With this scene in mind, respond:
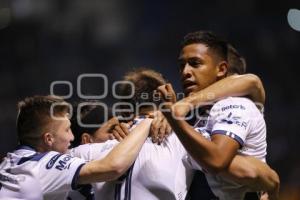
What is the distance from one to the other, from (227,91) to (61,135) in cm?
82

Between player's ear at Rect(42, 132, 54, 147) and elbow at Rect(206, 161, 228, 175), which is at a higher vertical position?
elbow at Rect(206, 161, 228, 175)

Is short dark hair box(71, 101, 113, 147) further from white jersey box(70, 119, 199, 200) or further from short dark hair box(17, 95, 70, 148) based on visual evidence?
white jersey box(70, 119, 199, 200)

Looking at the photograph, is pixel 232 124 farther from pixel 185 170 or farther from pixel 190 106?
pixel 185 170

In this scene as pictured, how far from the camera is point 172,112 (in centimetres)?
201

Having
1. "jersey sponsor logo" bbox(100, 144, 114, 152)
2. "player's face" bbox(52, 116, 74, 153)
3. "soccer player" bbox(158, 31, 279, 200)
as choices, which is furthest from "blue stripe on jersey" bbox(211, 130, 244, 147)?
"player's face" bbox(52, 116, 74, 153)

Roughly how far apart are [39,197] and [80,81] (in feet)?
11.5

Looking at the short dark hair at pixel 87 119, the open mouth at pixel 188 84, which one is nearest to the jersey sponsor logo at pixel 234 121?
the open mouth at pixel 188 84

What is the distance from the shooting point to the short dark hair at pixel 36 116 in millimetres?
2572

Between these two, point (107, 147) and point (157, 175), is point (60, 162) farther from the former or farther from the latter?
point (157, 175)

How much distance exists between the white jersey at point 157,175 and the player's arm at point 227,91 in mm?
261

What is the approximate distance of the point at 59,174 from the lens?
2428 millimetres

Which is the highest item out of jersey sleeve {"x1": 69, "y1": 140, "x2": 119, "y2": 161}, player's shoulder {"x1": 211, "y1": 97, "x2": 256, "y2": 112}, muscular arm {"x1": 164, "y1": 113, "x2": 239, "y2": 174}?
player's shoulder {"x1": 211, "y1": 97, "x2": 256, "y2": 112}

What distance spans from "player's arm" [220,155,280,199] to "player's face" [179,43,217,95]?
44cm

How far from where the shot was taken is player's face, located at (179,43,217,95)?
2516 millimetres
